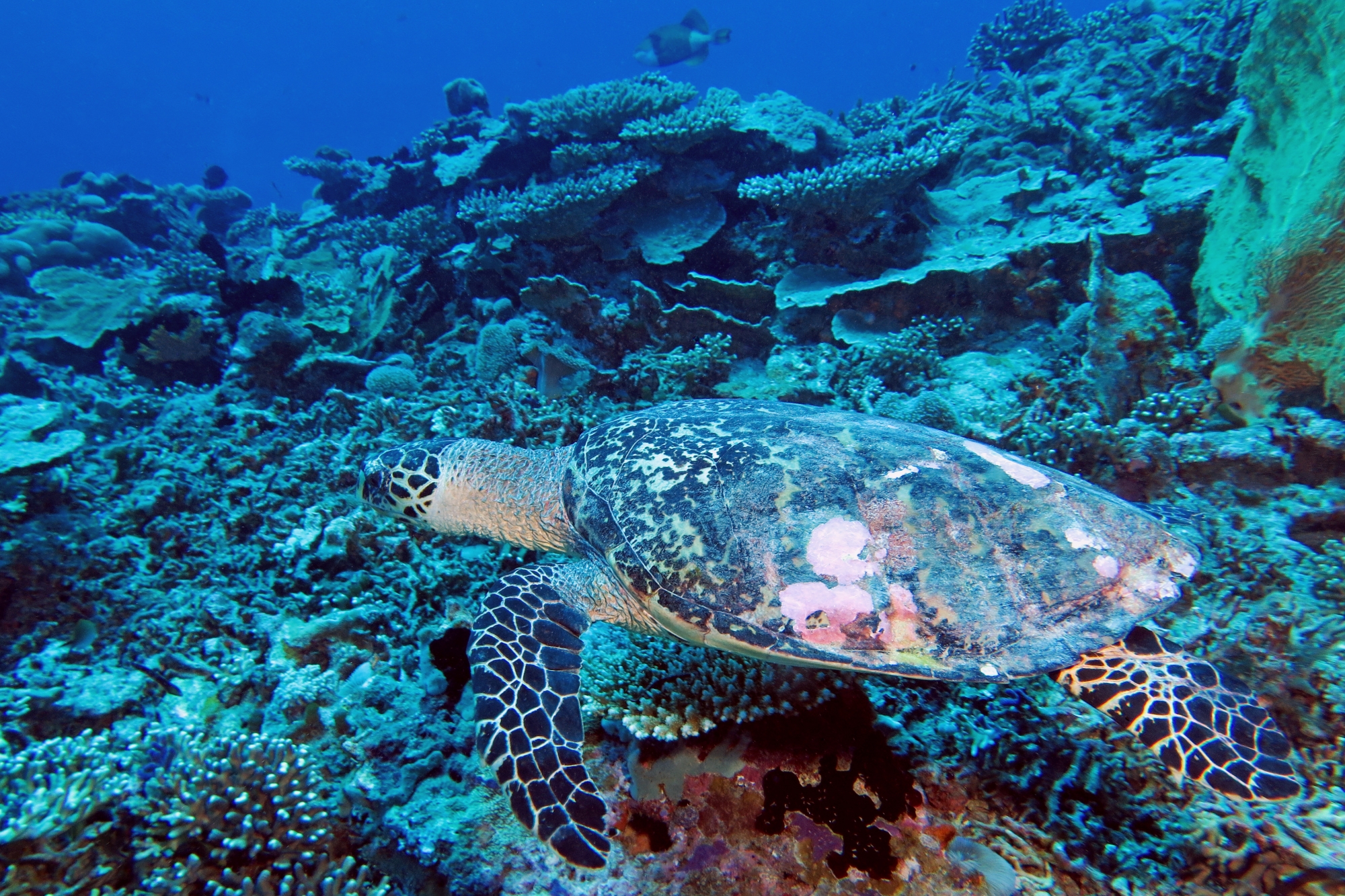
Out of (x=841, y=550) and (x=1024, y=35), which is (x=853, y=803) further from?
(x=1024, y=35)

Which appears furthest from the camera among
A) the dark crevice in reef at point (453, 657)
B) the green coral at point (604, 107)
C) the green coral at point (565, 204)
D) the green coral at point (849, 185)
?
the green coral at point (604, 107)

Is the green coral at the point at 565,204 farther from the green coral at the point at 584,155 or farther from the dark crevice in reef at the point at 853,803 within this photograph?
the dark crevice in reef at the point at 853,803

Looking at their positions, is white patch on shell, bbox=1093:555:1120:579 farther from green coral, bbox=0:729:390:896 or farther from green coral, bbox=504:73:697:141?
green coral, bbox=504:73:697:141

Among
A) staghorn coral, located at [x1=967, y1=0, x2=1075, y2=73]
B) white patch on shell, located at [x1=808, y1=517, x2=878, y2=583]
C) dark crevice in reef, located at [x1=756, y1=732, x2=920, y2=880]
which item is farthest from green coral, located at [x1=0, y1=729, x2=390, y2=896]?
staghorn coral, located at [x1=967, y1=0, x2=1075, y2=73]

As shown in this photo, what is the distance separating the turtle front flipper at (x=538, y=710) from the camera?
1796mm

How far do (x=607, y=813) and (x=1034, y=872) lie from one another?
56.3 inches

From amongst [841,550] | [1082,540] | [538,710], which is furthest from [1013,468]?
[538,710]

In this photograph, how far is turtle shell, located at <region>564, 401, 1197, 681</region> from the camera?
1.85 metres

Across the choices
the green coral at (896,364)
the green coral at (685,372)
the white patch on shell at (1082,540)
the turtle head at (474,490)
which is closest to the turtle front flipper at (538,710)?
the turtle head at (474,490)

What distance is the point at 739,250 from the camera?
5684 mm

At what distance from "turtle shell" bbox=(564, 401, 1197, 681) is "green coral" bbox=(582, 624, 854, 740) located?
0.76 feet

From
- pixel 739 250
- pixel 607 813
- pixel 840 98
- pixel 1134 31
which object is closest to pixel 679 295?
pixel 739 250

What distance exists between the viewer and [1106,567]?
6.28 ft

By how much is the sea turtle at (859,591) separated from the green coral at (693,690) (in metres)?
0.16
